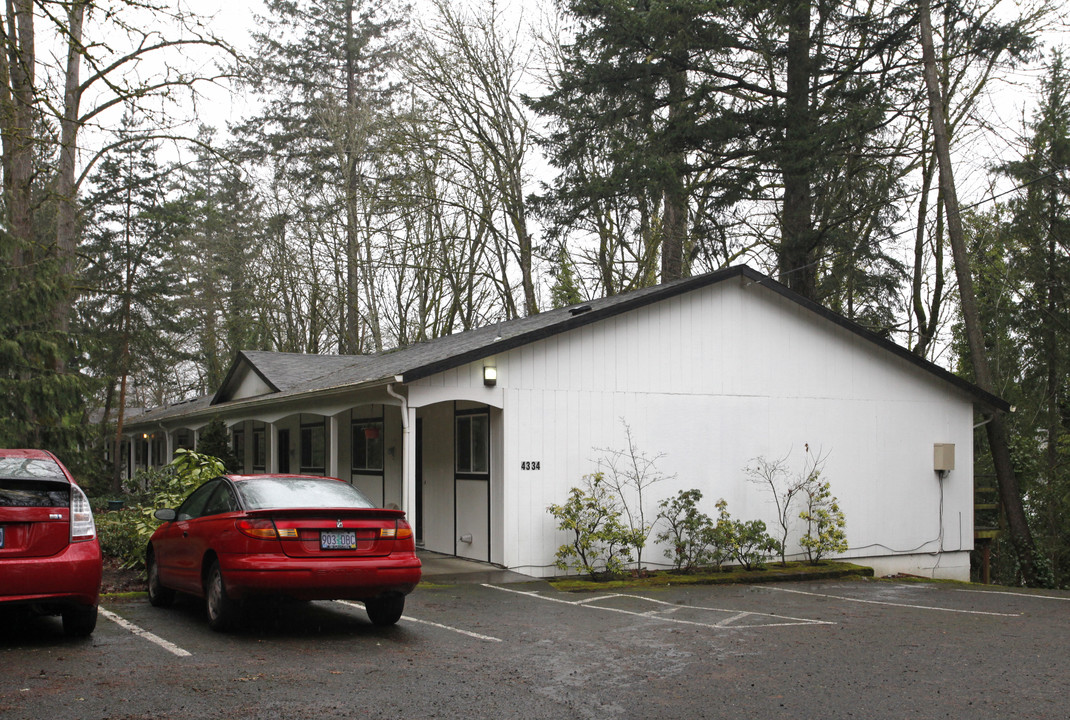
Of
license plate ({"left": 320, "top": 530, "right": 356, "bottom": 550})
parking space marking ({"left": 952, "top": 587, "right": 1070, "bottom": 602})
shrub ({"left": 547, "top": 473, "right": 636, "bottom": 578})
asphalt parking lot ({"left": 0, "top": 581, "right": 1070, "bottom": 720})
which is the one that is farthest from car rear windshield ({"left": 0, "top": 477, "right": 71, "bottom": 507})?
parking space marking ({"left": 952, "top": 587, "right": 1070, "bottom": 602})

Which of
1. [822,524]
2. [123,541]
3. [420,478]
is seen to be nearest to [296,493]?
[123,541]

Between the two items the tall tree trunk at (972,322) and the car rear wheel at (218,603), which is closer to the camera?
the car rear wheel at (218,603)

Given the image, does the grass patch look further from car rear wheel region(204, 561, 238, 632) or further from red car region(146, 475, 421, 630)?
car rear wheel region(204, 561, 238, 632)

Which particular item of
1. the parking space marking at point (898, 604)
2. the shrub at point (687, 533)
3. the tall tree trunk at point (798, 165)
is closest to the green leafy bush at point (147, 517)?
the shrub at point (687, 533)

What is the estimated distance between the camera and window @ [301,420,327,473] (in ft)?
68.0

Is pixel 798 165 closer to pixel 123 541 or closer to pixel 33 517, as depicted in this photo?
pixel 123 541

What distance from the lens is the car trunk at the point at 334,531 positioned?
7.99 meters

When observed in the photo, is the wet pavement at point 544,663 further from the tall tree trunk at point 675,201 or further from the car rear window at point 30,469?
the tall tree trunk at point 675,201

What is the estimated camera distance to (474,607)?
1045cm

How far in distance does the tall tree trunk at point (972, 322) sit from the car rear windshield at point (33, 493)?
15.5 m

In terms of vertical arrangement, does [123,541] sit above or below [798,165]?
below

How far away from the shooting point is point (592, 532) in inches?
518

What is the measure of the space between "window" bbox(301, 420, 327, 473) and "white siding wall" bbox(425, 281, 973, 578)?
8.06 meters

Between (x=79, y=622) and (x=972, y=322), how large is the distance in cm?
1573
